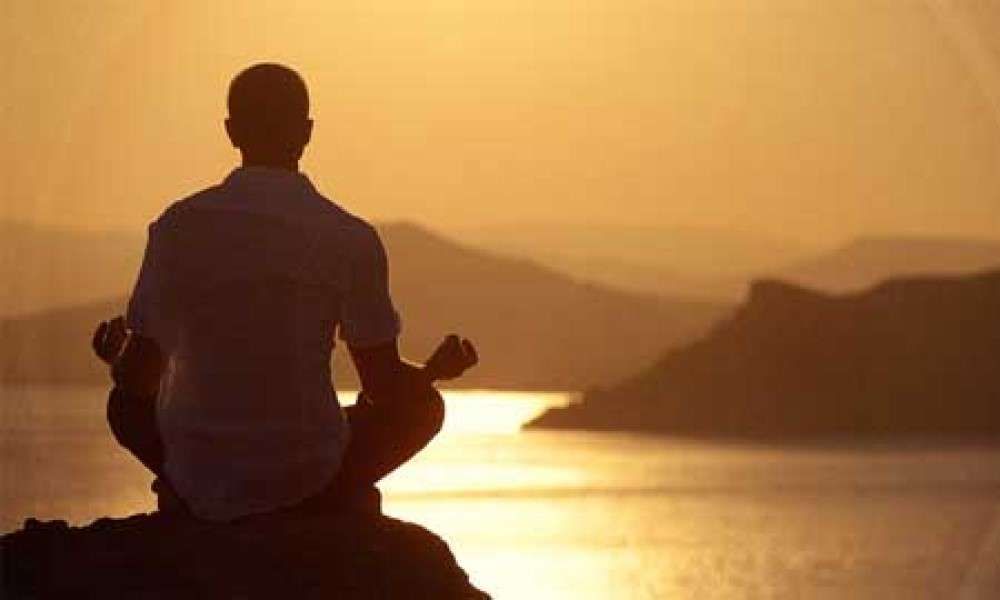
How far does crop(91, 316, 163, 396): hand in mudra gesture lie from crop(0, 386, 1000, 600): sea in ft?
28.0

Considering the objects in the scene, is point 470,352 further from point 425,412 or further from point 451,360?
point 425,412

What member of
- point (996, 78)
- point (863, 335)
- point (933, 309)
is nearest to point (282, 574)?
point (996, 78)

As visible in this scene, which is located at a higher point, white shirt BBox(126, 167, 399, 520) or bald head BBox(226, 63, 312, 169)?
bald head BBox(226, 63, 312, 169)

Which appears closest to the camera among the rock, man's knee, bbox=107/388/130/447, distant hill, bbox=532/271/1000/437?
the rock

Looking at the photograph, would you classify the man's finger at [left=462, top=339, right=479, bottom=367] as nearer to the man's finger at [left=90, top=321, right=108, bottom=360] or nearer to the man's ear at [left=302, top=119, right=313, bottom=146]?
the man's ear at [left=302, top=119, right=313, bottom=146]

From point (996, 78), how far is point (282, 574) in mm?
8259

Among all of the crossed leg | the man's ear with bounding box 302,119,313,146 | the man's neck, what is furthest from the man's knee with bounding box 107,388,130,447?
the man's ear with bounding box 302,119,313,146

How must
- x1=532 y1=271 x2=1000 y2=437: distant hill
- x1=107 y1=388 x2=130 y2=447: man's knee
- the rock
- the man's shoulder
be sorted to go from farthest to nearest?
1. x1=532 y1=271 x2=1000 y2=437: distant hill
2. x1=107 y1=388 x2=130 y2=447: man's knee
3. the rock
4. the man's shoulder

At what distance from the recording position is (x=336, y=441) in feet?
15.4

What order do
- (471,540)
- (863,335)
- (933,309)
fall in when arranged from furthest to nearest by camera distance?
(863,335)
(933,309)
(471,540)

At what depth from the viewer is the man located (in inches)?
181

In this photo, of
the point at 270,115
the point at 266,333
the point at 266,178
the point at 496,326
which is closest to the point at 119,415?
the point at 266,333

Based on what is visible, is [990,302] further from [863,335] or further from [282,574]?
[282,574]

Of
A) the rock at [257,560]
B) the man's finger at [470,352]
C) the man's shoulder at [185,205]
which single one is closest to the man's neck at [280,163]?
the man's shoulder at [185,205]
